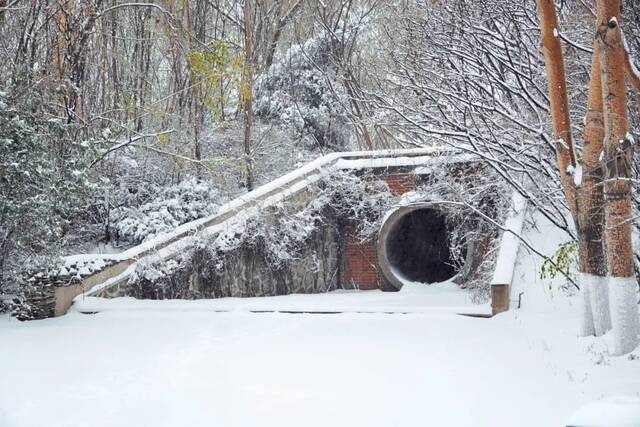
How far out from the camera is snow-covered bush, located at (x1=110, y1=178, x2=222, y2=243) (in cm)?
1316

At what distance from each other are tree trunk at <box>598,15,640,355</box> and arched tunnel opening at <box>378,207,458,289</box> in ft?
23.5

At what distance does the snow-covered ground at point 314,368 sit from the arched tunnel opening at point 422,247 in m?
3.91

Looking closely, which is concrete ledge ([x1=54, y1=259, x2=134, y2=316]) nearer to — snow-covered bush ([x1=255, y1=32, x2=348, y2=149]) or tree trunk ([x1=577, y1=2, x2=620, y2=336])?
tree trunk ([x1=577, y1=2, x2=620, y2=336])

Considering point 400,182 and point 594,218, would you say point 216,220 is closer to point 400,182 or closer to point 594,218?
point 400,182

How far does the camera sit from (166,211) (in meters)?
13.3

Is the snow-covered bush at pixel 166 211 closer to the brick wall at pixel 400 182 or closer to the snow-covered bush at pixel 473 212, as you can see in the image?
the brick wall at pixel 400 182

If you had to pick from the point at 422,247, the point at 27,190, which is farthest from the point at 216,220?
the point at 422,247

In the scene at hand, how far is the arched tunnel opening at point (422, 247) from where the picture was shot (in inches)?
540

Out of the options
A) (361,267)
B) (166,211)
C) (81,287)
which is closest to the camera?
(81,287)

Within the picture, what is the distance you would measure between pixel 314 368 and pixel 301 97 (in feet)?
43.7

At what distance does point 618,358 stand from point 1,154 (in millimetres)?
8146

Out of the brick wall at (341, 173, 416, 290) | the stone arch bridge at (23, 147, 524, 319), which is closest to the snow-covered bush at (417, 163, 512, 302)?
the stone arch bridge at (23, 147, 524, 319)

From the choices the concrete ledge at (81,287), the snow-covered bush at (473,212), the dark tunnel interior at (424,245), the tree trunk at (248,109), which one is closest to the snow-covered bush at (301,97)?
the tree trunk at (248,109)

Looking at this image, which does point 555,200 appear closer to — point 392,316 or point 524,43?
point 524,43
